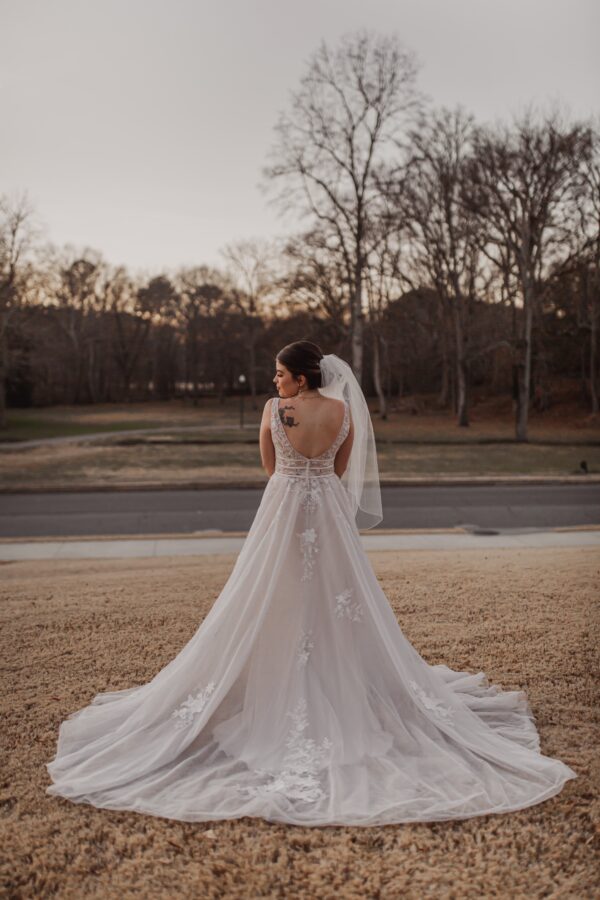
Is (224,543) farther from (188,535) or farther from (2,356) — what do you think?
(2,356)

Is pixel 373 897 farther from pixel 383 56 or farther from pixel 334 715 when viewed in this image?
pixel 383 56

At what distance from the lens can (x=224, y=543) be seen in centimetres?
1070

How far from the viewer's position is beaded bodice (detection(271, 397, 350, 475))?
4117 mm

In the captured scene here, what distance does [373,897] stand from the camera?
2.71 m

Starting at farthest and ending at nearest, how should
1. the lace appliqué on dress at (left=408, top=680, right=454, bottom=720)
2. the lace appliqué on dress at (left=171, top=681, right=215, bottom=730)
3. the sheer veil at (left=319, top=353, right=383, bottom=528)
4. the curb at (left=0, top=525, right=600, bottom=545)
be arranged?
the curb at (left=0, top=525, right=600, bottom=545) < the sheer veil at (left=319, top=353, right=383, bottom=528) < the lace appliqué on dress at (left=408, top=680, right=454, bottom=720) < the lace appliqué on dress at (left=171, top=681, right=215, bottom=730)

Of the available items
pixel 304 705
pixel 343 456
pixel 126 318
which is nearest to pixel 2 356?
pixel 343 456

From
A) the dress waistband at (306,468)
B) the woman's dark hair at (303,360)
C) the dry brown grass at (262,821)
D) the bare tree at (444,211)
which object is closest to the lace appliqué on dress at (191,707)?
the dry brown grass at (262,821)

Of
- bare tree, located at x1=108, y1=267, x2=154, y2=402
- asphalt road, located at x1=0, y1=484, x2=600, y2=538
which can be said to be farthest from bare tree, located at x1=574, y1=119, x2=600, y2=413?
bare tree, located at x1=108, y1=267, x2=154, y2=402

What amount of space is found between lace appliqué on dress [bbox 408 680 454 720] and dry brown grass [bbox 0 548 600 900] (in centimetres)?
59

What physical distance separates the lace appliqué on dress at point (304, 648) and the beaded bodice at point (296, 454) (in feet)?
3.06

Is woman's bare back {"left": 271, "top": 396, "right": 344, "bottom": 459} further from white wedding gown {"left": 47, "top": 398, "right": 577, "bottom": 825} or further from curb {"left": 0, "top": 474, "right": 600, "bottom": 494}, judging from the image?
curb {"left": 0, "top": 474, "right": 600, "bottom": 494}

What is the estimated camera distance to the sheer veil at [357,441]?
14.0ft

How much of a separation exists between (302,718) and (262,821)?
64 cm

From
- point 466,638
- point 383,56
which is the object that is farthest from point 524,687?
point 383,56
